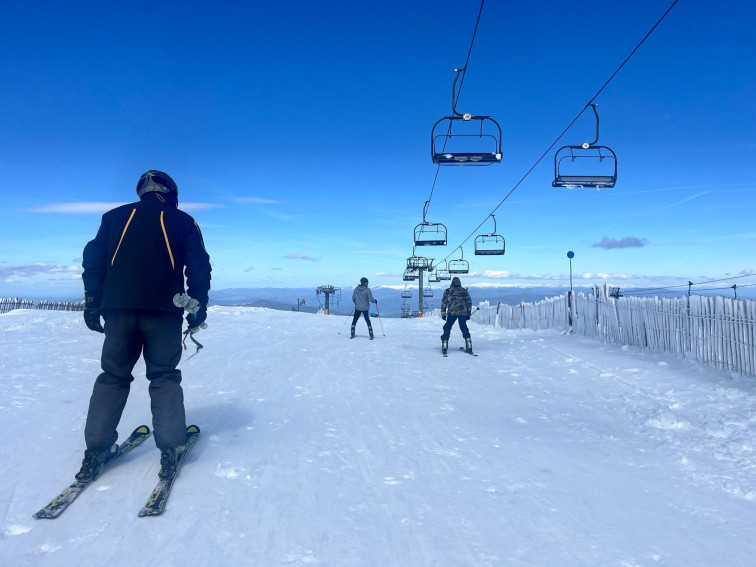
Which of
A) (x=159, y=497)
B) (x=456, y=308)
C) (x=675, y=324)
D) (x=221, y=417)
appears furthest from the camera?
(x=456, y=308)

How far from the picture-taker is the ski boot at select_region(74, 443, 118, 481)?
3.16 metres

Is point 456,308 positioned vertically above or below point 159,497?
above

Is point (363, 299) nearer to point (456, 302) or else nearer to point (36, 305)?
point (456, 302)

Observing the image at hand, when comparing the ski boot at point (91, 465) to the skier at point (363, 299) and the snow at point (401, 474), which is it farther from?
the skier at point (363, 299)

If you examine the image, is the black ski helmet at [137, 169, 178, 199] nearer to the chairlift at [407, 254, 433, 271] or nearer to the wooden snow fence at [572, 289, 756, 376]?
the wooden snow fence at [572, 289, 756, 376]

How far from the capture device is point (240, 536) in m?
2.58

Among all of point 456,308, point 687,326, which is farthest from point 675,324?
point 456,308

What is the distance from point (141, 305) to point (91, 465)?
1.15 m

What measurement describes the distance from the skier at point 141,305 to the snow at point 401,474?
0.32m

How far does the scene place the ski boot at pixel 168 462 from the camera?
3.21 meters

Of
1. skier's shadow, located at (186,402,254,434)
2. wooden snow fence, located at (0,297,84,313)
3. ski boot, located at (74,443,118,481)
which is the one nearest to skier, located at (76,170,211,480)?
ski boot, located at (74,443,118,481)

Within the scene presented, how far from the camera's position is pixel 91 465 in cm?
321

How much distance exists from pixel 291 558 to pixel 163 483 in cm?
124

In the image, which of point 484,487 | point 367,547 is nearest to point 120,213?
point 367,547
